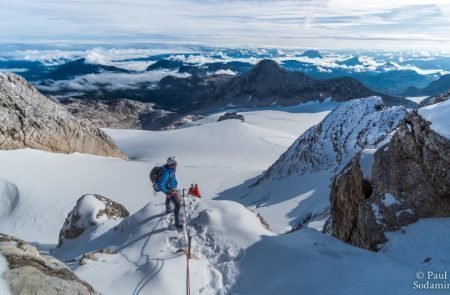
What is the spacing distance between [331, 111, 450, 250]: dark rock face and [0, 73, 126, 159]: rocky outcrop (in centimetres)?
2841

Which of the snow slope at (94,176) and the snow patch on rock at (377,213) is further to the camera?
the snow slope at (94,176)

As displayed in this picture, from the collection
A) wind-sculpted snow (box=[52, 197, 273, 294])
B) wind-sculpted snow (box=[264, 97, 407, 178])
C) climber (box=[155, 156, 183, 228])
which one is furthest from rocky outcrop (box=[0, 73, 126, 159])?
climber (box=[155, 156, 183, 228])

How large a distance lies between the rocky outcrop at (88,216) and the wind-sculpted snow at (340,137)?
56.5 feet

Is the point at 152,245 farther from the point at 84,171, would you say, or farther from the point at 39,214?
the point at 84,171

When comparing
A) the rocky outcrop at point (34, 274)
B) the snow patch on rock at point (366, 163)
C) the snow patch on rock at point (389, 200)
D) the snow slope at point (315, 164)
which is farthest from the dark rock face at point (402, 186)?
the snow slope at point (315, 164)

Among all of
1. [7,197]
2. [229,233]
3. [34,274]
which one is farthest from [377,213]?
[7,197]

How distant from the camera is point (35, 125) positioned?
3506 cm

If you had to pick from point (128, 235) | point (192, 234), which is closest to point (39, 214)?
point (128, 235)

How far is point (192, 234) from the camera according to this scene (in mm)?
11688

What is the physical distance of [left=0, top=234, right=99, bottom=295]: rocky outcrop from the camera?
6.02 meters

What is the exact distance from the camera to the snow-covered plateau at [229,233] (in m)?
9.22

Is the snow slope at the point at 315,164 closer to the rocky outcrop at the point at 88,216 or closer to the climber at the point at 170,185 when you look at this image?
the rocky outcrop at the point at 88,216

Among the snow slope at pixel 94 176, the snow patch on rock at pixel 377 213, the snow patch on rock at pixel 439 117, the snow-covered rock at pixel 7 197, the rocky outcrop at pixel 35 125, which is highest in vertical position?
the snow patch on rock at pixel 439 117

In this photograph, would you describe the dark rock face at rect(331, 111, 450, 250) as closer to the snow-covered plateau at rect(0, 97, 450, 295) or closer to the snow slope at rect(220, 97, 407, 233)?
the snow-covered plateau at rect(0, 97, 450, 295)
